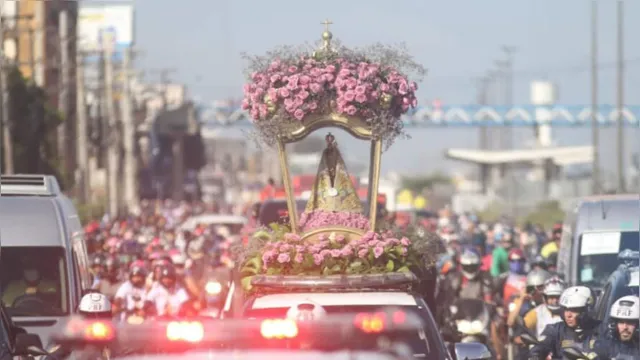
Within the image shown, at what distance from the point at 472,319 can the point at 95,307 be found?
20.1 feet

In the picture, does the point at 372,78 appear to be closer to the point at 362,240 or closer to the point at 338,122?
the point at 338,122

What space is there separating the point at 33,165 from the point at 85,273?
3370cm

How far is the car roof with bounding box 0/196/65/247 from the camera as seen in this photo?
16.0 metres

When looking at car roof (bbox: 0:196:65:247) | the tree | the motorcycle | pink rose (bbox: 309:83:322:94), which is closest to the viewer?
pink rose (bbox: 309:83:322:94)

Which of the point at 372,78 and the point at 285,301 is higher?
the point at 372,78

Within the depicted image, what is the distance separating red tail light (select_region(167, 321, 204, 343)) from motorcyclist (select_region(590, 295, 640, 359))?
20.5 ft

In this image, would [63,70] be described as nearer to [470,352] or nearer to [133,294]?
[133,294]

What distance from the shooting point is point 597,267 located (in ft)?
63.4

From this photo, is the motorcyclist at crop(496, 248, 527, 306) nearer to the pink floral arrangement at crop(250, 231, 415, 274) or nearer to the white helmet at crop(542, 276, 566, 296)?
the white helmet at crop(542, 276, 566, 296)

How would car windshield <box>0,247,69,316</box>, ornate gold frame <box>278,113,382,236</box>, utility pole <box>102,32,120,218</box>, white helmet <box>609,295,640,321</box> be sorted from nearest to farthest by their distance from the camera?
white helmet <box>609,295,640,321</box> < ornate gold frame <box>278,113,382,236</box> < car windshield <box>0,247,69,316</box> < utility pole <box>102,32,120,218</box>

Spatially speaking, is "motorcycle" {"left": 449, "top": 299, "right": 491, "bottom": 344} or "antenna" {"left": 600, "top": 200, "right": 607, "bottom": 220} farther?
"antenna" {"left": 600, "top": 200, "right": 607, "bottom": 220}

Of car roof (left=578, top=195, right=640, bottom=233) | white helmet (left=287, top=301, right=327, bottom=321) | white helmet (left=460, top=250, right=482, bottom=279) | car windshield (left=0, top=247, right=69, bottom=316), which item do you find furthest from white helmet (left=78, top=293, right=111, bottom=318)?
white helmet (left=460, top=250, right=482, bottom=279)

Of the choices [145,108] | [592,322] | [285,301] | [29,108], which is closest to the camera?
[285,301]

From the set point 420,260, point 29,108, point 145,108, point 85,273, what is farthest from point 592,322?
point 145,108
